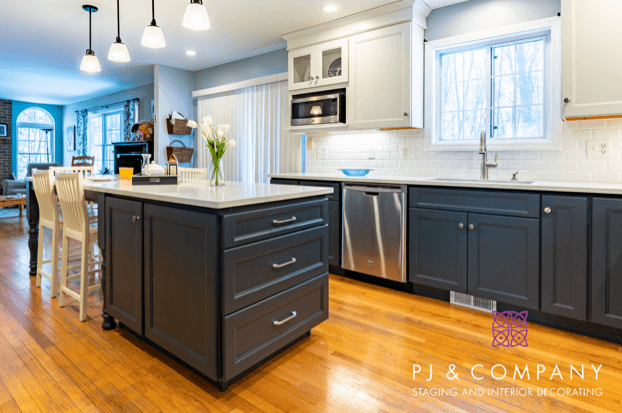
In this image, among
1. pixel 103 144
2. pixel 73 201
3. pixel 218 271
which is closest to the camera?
pixel 218 271

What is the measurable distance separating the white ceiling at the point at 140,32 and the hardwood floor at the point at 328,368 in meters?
2.68

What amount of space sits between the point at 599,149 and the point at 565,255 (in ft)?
3.19

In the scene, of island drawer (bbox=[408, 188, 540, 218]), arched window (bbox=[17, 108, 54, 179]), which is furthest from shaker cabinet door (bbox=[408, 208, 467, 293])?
arched window (bbox=[17, 108, 54, 179])

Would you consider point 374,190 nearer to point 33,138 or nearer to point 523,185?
point 523,185

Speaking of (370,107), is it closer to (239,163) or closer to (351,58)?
(351,58)

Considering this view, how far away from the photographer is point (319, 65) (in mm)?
3885

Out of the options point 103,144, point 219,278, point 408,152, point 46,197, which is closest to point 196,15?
point 219,278

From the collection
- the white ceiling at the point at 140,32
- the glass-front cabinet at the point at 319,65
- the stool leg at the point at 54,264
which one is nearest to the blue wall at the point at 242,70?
the white ceiling at the point at 140,32

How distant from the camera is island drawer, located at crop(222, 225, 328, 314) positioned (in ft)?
5.39

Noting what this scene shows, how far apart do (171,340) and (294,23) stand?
3.25m

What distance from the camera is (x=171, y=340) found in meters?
1.86

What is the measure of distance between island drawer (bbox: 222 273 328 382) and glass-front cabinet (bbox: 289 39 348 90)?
232 cm

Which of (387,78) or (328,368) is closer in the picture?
(328,368)

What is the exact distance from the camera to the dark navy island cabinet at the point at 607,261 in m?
2.16
